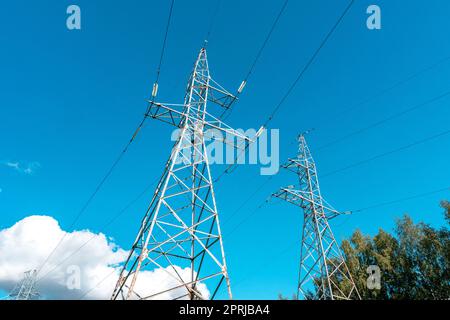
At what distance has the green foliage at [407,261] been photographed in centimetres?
2481

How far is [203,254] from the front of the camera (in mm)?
8625

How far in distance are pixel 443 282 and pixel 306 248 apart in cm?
1654

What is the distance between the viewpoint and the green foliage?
24812mm

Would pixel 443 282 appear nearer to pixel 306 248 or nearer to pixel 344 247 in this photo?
pixel 344 247

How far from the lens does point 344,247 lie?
109ft

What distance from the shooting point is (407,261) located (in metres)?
27.2
